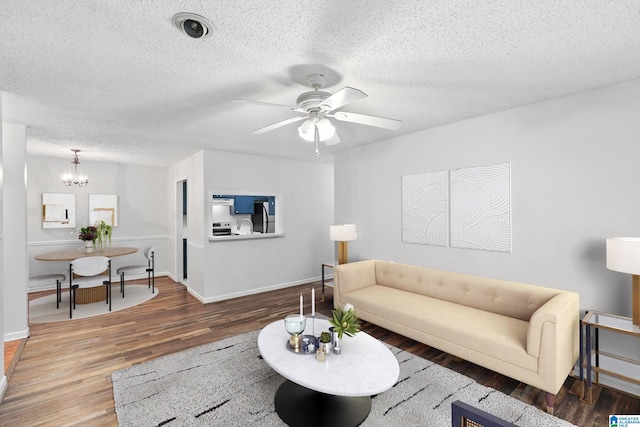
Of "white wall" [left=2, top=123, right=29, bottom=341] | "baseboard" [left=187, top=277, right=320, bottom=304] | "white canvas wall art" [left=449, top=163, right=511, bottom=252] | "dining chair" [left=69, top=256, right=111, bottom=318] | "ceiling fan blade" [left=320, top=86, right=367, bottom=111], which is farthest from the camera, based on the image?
"baseboard" [left=187, top=277, right=320, bottom=304]

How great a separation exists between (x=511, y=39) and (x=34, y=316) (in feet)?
20.1

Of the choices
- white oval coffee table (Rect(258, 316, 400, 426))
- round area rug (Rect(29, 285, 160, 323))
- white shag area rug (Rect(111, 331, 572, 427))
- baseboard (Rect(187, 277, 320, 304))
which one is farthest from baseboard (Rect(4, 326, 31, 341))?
white oval coffee table (Rect(258, 316, 400, 426))

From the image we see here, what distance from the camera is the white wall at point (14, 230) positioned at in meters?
3.22

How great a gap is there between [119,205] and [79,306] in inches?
92.2

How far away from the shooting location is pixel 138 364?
2723 mm

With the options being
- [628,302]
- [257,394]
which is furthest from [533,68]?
[257,394]

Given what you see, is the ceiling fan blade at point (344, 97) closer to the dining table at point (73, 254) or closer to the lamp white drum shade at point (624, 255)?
the lamp white drum shade at point (624, 255)

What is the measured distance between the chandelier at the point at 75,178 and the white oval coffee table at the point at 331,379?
16.2ft

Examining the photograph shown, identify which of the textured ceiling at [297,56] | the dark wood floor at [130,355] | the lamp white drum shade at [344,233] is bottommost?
the dark wood floor at [130,355]

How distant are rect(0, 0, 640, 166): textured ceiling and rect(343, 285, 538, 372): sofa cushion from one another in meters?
2.06

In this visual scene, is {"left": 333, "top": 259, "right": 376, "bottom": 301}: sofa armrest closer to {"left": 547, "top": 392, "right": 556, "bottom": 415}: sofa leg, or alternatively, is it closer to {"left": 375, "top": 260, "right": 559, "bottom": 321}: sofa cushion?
{"left": 375, "top": 260, "right": 559, "bottom": 321}: sofa cushion

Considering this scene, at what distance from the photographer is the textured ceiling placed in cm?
148

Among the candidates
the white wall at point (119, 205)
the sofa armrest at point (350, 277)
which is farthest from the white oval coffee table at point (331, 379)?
the white wall at point (119, 205)

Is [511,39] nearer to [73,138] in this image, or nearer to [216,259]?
[216,259]
